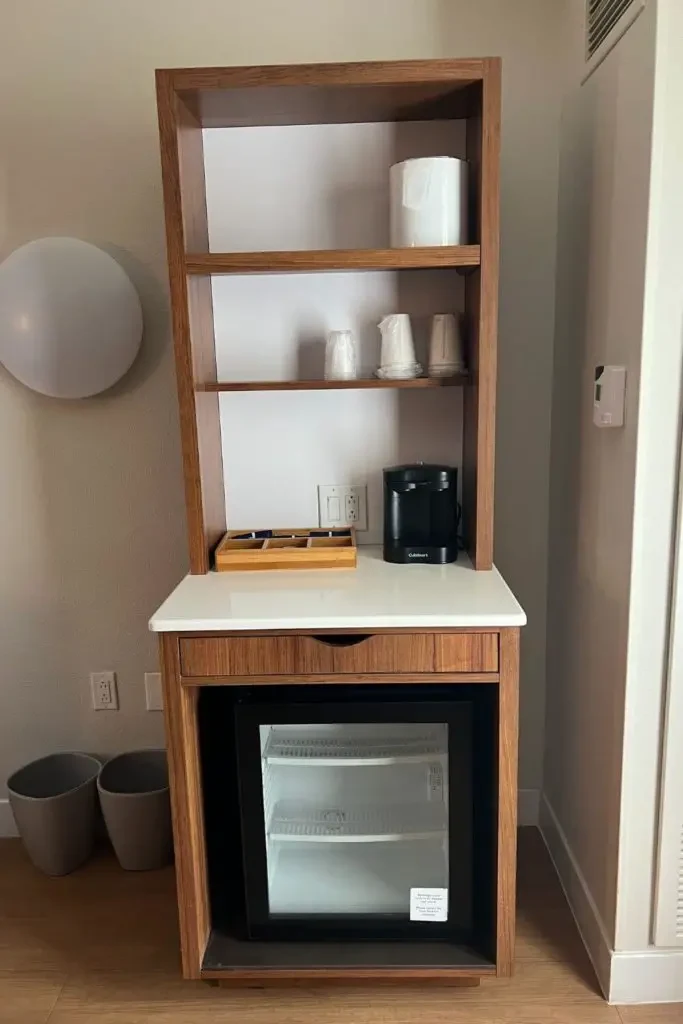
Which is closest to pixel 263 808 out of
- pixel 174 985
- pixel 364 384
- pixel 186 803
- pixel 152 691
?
pixel 186 803

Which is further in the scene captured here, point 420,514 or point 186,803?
Answer: point 420,514

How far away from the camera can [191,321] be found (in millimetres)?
1701

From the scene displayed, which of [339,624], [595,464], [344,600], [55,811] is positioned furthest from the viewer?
[55,811]

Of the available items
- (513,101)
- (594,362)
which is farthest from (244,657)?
(513,101)

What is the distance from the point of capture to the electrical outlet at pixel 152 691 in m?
2.20

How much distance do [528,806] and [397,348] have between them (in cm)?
139

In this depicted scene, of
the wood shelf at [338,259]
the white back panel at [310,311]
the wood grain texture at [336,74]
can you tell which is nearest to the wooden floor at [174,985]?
the white back panel at [310,311]

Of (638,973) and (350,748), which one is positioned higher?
(350,748)

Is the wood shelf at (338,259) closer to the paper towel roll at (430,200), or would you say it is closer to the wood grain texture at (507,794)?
the paper towel roll at (430,200)

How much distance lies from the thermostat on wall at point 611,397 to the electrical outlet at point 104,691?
152 cm

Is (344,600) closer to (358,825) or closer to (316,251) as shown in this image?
(358,825)

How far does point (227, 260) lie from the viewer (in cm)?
165

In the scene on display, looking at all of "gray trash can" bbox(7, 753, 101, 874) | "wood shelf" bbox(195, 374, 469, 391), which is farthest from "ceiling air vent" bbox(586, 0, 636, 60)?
"gray trash can" bbox(7, 753, 101, 874)

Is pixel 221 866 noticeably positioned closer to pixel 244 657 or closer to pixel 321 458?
pixel 244 657
